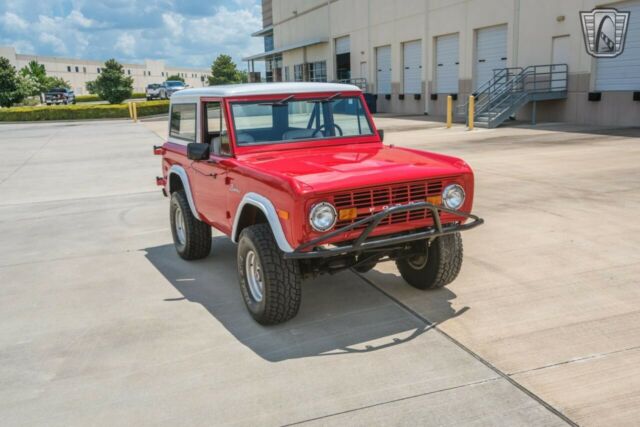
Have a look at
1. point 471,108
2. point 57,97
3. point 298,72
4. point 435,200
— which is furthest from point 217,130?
point 57,97

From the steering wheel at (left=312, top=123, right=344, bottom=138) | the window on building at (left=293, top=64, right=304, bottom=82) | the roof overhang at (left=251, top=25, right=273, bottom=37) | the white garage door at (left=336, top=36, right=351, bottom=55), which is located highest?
the roof overhang at (left=251, top=25, right=273, bottom=37)

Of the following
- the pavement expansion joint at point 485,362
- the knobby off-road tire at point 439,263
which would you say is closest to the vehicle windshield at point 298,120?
the knobby off-road tire at point 439,263

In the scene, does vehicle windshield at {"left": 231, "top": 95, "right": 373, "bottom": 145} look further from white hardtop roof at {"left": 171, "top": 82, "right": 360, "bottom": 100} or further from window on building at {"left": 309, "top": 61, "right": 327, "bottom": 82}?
window on building at {"left": 309, "top": 61, "right": 327, "bottom": 82}

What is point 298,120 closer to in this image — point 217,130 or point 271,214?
point 217,130

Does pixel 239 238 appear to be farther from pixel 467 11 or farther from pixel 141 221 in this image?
pixel 467 11

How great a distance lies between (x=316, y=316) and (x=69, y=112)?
40.3 meters

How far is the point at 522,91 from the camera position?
74.4 ft

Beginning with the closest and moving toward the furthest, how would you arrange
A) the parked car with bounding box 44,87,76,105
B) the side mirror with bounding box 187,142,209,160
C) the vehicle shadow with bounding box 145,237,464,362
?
the vehicle shadow with bounding box 145,237,464,362 → the side mirror with bounding box 187,142,209,160 → the parked car with bounding box 44,87,76,105

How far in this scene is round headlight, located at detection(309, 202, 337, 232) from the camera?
4.25 m

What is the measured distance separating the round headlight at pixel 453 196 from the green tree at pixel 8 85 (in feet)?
171

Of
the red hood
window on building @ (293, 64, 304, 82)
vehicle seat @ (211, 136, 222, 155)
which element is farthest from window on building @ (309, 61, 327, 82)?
the red hood

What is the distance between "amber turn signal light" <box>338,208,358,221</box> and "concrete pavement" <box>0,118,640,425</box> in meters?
0.92

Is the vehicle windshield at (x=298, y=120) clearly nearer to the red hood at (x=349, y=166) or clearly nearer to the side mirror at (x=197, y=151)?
the red hood at (x=349, y=166)

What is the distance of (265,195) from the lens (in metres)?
4.62
